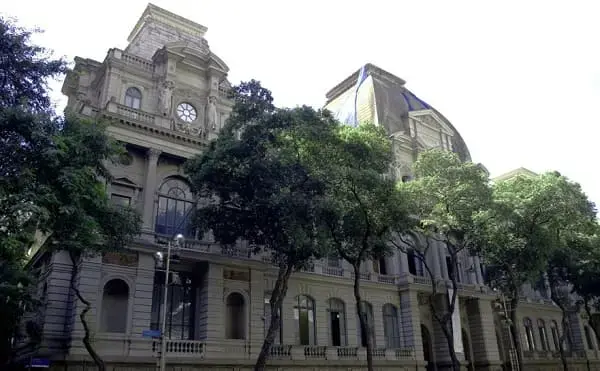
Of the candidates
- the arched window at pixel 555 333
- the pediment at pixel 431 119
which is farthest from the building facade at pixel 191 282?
the arched window at pixel 555 333

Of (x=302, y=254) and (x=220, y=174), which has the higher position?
(x=220, y=174)

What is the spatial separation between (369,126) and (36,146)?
14.4 m

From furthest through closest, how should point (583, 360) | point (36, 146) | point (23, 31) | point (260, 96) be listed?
point (583, 360) → point (260, 96) → point (23, 31) → point (36, 146)

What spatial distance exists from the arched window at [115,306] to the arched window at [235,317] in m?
5.37

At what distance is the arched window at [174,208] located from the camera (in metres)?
27.4

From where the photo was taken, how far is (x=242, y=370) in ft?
82.1

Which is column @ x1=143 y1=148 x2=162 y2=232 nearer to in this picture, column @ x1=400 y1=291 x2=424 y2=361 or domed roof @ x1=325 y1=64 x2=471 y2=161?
column @ x1=400 y1=291 x2=424 y2=361

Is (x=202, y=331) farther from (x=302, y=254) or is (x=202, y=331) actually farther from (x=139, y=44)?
(x=139, y=44)

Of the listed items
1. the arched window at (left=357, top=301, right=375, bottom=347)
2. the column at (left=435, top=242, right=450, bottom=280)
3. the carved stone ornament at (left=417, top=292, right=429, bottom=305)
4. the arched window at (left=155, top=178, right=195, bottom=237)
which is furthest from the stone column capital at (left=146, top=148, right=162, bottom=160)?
the column at (left=435, top=242, right=450, bottom=280)

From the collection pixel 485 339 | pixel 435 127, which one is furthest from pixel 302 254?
pixel 435 127

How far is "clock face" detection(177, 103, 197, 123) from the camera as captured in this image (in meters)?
30.9

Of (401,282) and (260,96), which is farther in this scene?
(401,282)

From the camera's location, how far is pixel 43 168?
16.3 m

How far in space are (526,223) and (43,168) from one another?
968 inches
